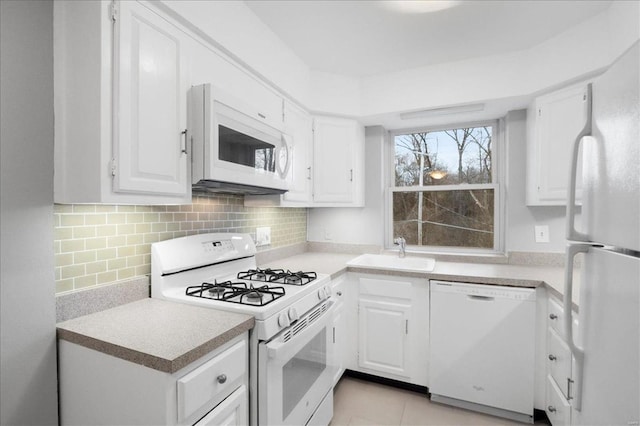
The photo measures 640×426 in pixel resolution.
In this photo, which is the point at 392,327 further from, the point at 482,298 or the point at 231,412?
the point at 231,412

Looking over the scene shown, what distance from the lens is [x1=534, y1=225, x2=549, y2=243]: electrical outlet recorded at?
2.38m

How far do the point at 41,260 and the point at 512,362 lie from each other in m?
2.49

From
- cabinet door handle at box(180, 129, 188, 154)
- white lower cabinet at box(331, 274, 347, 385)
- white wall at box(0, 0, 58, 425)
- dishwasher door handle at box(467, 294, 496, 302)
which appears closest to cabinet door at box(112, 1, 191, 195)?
cabinet door handle at box(180, 129, 188, 154)

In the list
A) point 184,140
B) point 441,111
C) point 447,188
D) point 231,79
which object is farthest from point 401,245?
point 184,140

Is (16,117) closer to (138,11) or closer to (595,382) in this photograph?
(138,11)

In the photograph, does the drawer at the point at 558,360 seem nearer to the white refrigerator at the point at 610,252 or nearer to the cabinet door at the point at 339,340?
the white refrigerator at the point at 610,252

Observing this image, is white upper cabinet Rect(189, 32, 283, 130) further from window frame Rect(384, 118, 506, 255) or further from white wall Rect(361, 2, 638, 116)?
window frame Rect(384, 118, 506, 255)

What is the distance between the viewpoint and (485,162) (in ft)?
9.11

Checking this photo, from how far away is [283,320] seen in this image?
1.35 metres

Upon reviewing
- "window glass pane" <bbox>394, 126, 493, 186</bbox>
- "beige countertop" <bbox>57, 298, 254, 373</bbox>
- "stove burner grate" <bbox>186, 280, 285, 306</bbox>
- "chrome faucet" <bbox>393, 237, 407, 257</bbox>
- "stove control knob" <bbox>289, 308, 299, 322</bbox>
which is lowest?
"stove control knob" <bbox>289, 308, 299, 322</bbox>

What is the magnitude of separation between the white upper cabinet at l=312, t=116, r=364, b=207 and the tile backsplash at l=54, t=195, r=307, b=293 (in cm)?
88

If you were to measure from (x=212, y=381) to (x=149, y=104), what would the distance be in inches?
40.7

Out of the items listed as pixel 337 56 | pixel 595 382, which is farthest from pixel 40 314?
pixel 337 56

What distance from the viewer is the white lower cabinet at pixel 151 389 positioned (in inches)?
36.5
